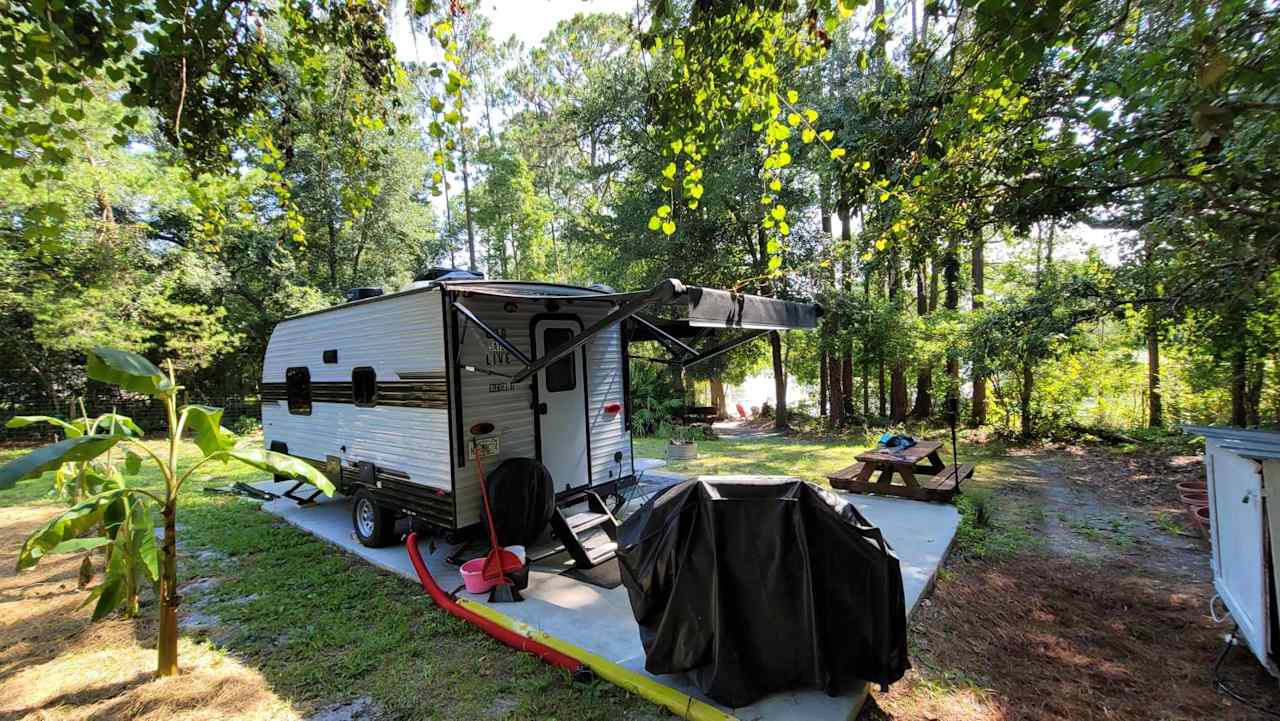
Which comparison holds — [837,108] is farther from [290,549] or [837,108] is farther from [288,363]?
[290,549]

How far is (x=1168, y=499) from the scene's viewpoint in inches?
271

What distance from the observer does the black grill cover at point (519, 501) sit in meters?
4.66

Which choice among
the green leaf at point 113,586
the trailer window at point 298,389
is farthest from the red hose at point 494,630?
the trailer window at point 298,389

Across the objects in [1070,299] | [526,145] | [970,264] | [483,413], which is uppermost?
[526,145]

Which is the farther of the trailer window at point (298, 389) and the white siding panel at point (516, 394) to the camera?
the trailer window at point (298, 389)

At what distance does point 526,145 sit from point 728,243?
49.2 ft

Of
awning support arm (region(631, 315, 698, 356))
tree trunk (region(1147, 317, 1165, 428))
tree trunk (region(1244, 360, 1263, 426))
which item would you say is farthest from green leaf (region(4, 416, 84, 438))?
tree trunk (region(1147, 317, 1165, 428))

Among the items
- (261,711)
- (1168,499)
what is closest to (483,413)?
(261,711)

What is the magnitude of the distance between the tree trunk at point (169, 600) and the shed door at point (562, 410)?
2795 millimetres

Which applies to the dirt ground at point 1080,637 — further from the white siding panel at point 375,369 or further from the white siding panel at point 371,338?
the white siding panel at point 371,338

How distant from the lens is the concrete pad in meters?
2.85

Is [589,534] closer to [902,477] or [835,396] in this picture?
[902,477]

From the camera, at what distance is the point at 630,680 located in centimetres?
311

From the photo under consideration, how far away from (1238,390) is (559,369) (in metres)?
11.0
